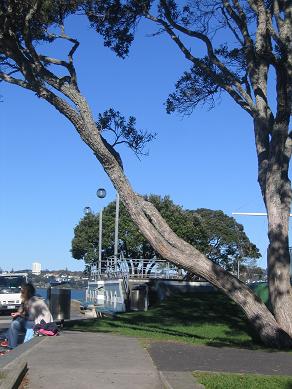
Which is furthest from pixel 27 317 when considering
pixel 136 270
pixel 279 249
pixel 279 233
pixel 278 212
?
pixel 136 270

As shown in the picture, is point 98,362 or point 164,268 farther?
point 164,268

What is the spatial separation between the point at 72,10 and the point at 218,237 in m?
54.7

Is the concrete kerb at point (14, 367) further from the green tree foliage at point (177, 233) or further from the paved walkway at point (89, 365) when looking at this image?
the green tree foliage at point (177, 233)

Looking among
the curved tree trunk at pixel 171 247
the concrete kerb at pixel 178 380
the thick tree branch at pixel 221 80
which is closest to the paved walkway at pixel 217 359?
the concrete kerb at pixel 178 380

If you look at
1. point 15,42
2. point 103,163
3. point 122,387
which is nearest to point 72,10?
point 15,42

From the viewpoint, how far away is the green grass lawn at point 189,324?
43.9ft

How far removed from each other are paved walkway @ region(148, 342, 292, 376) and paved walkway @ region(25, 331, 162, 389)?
32 centimetres

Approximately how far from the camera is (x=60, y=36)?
14.1 metres

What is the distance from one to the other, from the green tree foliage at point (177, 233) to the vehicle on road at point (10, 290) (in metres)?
20.2

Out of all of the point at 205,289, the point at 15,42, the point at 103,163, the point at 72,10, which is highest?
the point at 72,10

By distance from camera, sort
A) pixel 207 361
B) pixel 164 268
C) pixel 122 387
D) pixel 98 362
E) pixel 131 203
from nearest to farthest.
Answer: pixel 122 387 < pixel 98 362 < pixel 207 361 < pixel 131 203 < pixel 164 268

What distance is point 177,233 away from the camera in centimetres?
5366

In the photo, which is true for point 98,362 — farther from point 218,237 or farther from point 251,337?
point 218,237

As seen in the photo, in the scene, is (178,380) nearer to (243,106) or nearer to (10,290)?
(243,106)
